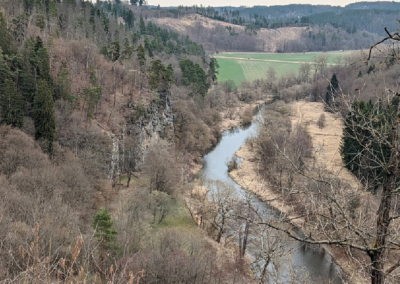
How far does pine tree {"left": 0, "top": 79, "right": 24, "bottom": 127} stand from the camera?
27359 millimetres

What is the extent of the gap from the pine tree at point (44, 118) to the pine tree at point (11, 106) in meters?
1.13

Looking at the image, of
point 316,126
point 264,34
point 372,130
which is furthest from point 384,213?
point 264,34

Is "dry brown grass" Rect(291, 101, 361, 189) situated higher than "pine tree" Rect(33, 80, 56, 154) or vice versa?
"pine tree" Rect(33, 80, 56, 154)

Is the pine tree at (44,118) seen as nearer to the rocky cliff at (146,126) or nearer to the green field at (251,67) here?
the rocky cliff at (146,126)

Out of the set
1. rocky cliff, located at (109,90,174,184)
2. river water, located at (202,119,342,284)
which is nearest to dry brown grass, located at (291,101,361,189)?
river water, located at (202,119,342,284)

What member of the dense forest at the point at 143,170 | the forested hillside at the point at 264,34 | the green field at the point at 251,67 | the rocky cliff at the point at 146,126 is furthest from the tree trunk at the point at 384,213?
the forested hillside at the point at 264,34

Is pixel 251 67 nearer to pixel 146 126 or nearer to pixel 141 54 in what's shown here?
pixel 141 54

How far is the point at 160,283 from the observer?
58.0 feet

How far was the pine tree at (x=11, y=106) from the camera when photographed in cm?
2736

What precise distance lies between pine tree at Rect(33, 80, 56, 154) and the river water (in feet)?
49.1

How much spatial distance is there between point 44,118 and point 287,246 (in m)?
19.9

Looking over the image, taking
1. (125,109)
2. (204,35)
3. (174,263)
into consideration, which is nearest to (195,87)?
(125,109)

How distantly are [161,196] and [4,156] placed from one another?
1199 cm

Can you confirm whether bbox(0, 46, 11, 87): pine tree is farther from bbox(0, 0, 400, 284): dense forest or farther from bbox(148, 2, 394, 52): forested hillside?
bbox(148, 2, 394, 52): forested hillside
